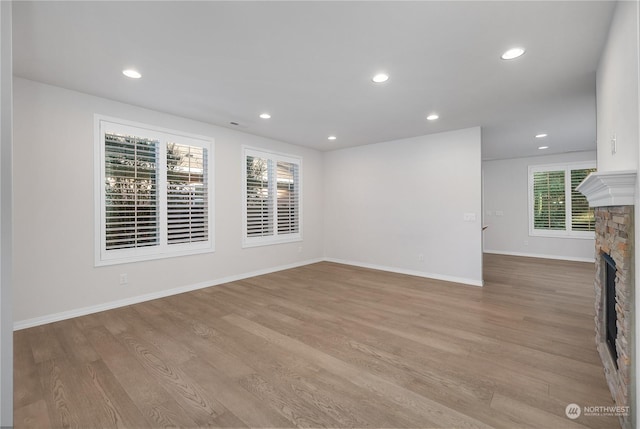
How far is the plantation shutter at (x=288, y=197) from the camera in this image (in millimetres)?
5941

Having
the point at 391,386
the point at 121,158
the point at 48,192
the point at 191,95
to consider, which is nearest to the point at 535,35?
the point at 391,386

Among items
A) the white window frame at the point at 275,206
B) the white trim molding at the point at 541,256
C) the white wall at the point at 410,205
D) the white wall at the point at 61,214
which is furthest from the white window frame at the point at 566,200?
the white wall at the point at 61,214

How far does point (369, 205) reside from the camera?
20.2ft

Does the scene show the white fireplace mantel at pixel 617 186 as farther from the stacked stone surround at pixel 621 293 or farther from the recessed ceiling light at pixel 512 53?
the recessed ceiling light at pixel 512 53

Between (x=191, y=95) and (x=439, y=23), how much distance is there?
2.81 meters

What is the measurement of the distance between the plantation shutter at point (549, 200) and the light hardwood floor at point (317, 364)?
3.64 metres

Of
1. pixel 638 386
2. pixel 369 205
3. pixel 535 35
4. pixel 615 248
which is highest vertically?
pixel 535 35

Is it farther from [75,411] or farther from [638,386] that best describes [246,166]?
[638,386]

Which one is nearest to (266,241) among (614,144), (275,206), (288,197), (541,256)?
(275,206)

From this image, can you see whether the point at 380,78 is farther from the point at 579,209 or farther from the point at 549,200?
the point at 579,209

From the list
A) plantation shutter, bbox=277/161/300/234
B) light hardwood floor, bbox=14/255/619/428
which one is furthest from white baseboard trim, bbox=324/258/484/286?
plantation shutter, bbox=277/161/300/234

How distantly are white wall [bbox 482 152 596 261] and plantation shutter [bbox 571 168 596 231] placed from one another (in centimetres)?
30

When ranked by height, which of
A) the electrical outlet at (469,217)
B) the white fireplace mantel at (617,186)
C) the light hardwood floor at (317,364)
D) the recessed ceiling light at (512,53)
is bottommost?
the light hardwood floor at (317,364)

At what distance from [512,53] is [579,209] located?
630cm
